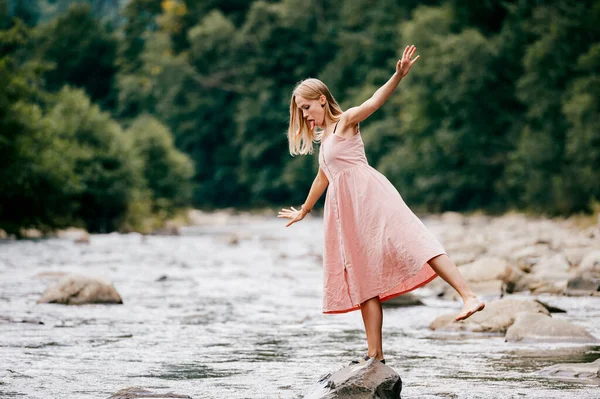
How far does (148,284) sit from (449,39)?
29481 mm

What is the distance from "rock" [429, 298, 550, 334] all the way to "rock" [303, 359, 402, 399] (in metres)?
3.35

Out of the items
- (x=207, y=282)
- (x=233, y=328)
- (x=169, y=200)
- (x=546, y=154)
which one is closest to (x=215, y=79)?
(x=169, y=200)

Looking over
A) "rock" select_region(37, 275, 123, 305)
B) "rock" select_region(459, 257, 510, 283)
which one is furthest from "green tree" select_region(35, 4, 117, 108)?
"rock" select_region(37, 275, 123, 305)

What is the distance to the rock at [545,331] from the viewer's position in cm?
788

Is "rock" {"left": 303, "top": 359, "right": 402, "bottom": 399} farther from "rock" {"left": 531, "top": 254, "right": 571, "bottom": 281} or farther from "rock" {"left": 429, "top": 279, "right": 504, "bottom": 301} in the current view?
"rock" {"left": 531, "top": 254, "right": 571, "bottom": 281}

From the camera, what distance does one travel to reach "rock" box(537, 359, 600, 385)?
6.03 metres

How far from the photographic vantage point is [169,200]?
41156 millimetres

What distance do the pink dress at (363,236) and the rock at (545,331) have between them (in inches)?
98.3

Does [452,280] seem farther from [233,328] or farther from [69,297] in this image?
[69,297]

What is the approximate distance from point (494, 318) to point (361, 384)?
3.74 metres

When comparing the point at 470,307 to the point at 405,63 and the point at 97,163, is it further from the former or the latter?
the point at 97,163

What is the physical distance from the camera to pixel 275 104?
208ft

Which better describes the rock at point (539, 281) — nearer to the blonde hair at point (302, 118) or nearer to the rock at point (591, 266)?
the rock at point (591, 266)

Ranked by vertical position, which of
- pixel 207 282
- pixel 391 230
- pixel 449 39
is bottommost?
pixel 207 282
